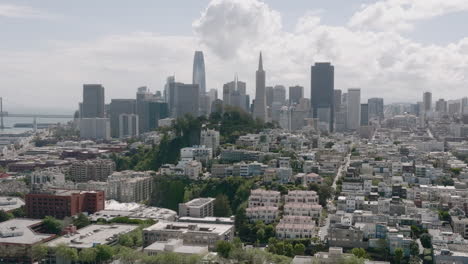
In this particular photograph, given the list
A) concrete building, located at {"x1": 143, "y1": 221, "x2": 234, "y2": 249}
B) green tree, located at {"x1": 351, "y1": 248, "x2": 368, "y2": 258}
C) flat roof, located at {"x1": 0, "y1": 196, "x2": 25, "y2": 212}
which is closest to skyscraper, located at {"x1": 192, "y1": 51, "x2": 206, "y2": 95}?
flat roof, located at {"x1": 0, "y1": 196, "x2": 25, "y2": 212}

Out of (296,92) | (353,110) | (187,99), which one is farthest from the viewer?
(296,92)

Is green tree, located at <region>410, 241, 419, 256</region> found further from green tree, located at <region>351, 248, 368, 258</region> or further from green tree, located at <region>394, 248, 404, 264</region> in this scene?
green tree, located at <region>351, 248, 368, 258</region>

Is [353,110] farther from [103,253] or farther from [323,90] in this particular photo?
[103,253]

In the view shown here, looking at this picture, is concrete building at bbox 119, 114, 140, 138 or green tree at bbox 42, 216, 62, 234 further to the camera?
concrete building at bbox 119, 114, 140, 138

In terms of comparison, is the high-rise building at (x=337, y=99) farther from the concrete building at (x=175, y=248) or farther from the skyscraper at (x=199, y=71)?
the concrete building at (x=175, y=248)

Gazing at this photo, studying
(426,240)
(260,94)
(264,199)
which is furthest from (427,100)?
(426,240)

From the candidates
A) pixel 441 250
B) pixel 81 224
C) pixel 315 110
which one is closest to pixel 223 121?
pixel 81 224

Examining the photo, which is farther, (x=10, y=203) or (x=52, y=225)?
(x=10, y=203)
